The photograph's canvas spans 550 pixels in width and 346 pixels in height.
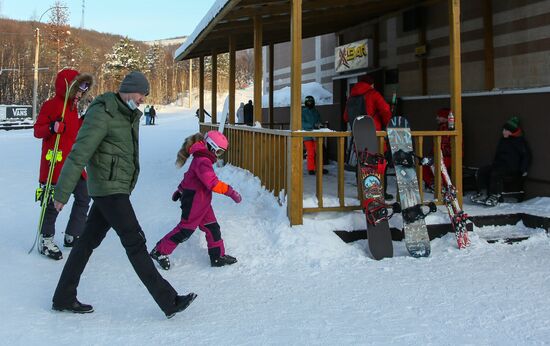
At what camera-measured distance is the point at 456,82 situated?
6309 millimetres

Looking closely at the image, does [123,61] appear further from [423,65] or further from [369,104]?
[369,104]

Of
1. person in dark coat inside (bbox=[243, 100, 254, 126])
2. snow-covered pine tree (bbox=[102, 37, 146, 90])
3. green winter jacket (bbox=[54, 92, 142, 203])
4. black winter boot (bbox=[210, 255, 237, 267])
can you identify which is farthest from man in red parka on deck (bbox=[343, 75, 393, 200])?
snow-covered pine tree (bbox=[102, 37, 146, 90])

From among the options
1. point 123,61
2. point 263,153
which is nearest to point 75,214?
point 263,153

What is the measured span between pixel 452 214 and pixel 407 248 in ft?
2.65

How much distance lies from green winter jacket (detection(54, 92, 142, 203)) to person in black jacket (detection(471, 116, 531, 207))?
4.74 meters

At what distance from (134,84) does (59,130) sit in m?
1.77

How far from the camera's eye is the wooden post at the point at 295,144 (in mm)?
5773

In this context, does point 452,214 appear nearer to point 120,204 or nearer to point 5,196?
point 120,204

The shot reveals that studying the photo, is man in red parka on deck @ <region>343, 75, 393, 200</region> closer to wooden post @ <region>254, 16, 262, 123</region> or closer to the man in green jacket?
wooden post @ <region>254, 16, 262, 123</region>

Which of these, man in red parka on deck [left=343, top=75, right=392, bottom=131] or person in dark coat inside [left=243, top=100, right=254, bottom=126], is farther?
person in dark coat inside [left=243, top=100, right=254, bottom=126]

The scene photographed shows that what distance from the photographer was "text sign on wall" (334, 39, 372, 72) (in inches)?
408

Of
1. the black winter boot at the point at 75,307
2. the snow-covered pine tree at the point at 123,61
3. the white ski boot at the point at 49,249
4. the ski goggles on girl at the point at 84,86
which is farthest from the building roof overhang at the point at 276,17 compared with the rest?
the snow-covered pine tree at the point at 123,61

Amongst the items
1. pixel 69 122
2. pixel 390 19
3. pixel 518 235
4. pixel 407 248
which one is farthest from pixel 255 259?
pixel 390 19

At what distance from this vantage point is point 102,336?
3.49 m
